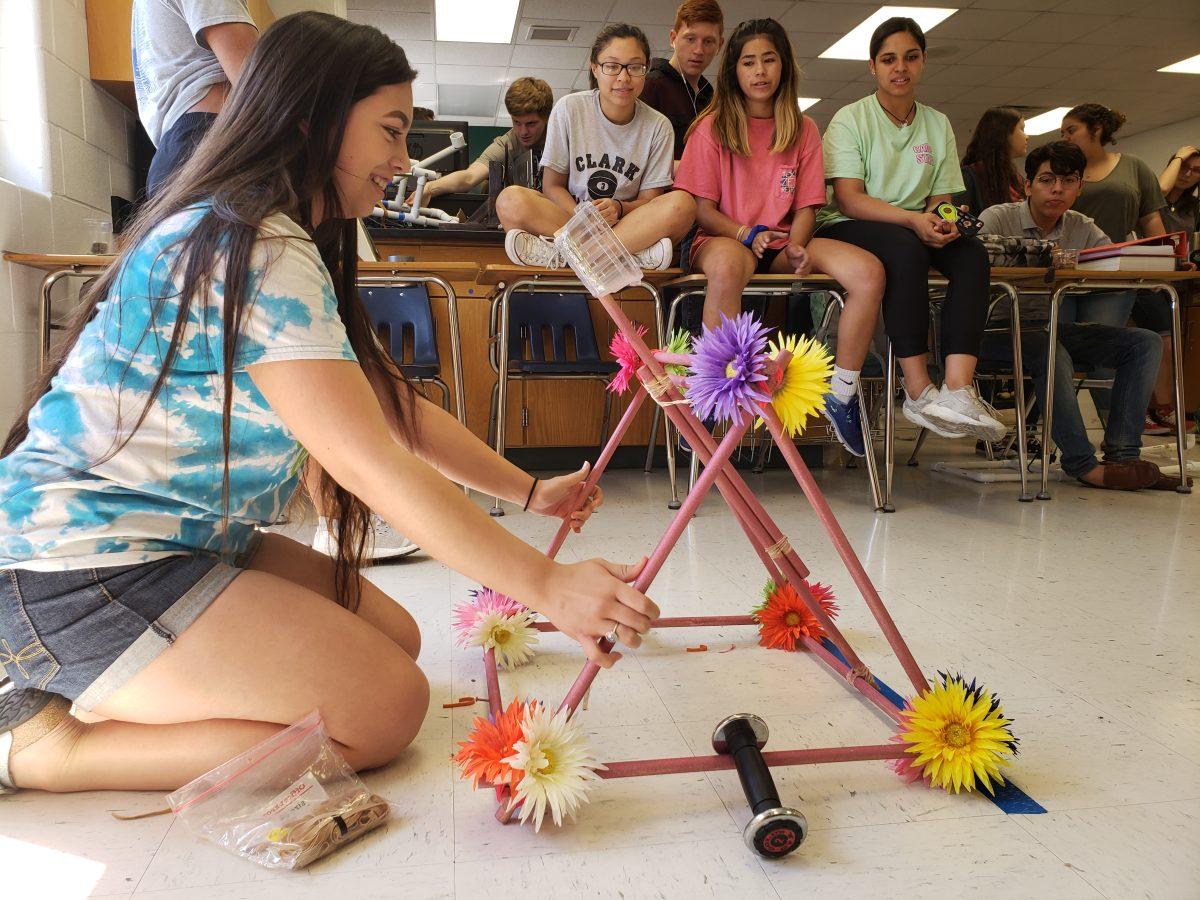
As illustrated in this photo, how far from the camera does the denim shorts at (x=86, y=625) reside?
90 centimetres

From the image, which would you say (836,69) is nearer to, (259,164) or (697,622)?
(697,622)

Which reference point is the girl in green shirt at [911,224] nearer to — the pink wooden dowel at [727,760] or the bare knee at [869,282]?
the bare knee at [869,282]

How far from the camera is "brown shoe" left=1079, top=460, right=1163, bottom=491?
10.1 ft

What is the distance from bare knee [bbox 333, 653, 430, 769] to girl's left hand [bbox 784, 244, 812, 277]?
194cm

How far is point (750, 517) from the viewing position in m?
1.12

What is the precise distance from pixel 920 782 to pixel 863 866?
0.67 feet

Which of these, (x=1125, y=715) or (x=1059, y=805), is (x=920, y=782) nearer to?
(x=1059, y=805)

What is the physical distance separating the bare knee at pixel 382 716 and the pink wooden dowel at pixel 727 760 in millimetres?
245

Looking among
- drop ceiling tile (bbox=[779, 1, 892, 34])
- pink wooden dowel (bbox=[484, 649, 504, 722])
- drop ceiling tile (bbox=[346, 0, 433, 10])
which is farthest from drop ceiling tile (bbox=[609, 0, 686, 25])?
pink wooden dowel (bbox=[484, 649, 504, 722])

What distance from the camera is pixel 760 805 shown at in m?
0.87

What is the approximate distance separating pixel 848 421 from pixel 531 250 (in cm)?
108

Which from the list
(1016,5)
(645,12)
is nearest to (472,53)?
(645,12)

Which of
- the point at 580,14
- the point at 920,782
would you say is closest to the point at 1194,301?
the point at 580,14

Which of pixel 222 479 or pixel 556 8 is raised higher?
pixel 556 8
